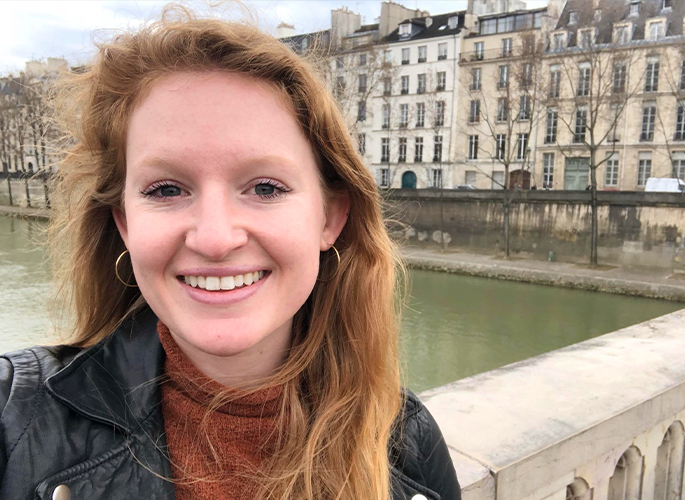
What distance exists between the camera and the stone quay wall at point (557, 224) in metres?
16.7

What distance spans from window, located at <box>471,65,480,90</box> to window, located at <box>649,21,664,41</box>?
27.1 feet

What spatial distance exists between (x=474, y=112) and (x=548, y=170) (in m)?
5.19

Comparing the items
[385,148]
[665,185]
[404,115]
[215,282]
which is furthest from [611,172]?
[215,282]

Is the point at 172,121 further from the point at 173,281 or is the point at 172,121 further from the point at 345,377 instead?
the point at 345,377

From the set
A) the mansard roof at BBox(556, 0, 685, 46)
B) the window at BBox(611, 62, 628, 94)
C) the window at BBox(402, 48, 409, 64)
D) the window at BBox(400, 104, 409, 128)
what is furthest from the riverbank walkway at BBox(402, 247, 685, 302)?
the window at BBox(402, 48, 409, 64)

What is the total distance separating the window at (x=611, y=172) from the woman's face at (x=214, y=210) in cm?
2837

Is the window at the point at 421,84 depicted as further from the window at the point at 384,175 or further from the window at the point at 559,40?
the window at the point at 559,40

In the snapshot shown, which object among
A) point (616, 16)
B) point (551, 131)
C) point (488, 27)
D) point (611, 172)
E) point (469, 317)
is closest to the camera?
point (469, 317)

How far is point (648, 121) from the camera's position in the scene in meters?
25.4

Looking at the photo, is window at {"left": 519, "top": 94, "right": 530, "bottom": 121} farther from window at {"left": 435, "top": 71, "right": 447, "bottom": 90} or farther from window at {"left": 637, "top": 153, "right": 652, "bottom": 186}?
window at {"left": 435, "top": 71, "right": 447, "bottom": 90}

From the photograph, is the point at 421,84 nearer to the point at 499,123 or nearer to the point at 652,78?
the point at 499,123

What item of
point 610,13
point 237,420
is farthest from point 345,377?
point 610,13

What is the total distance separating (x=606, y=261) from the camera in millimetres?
17781

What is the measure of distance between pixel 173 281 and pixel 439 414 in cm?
124
